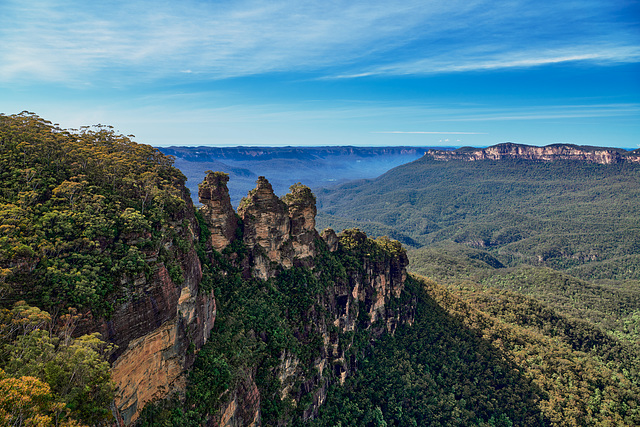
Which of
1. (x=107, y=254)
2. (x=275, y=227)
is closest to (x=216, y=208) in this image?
(x=275, y=227)

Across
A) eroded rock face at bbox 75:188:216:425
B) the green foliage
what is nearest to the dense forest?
the green foliage

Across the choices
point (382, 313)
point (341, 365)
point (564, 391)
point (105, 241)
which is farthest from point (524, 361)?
point (105, 241)

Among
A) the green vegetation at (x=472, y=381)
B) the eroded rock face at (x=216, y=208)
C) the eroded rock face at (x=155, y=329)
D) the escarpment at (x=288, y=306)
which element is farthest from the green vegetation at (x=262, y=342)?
the green vegetation at (x=472, y=381)

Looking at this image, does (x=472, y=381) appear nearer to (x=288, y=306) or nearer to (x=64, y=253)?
(x=288, y=306)

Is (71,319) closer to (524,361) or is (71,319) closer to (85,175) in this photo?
(85,175)

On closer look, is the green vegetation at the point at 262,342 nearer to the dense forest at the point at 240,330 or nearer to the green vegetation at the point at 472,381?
the dense forest at the point at 240,330

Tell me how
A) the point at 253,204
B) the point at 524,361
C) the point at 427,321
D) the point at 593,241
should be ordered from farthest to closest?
the point at 593,241 → the point at 427,321 → the point at 524,361 → the point at 253,204
